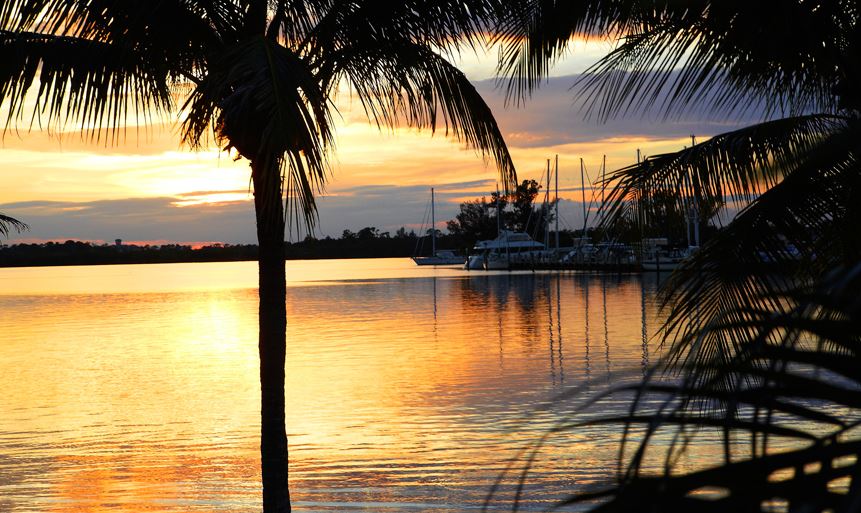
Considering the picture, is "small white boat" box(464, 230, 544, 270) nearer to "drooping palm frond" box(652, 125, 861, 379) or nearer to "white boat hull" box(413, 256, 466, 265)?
"white boat hull" box(413, 256, 466, 265)

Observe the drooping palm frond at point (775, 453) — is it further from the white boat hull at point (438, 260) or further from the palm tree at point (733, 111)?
the white boat hull at point (438, 260)

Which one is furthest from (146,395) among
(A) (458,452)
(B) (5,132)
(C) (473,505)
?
(B) (5,132)

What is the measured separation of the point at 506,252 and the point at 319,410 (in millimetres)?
91728

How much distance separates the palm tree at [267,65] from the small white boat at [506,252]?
9379 cm

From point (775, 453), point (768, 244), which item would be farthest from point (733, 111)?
point (775, 453)

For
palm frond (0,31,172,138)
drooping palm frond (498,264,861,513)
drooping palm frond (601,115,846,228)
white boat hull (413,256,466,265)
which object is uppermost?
palm frond (0,31,172,138)

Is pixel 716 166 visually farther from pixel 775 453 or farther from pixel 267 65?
pixel 775 453

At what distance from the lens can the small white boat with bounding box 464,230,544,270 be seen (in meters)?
105

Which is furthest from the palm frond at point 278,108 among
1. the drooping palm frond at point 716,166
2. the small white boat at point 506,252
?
the small white boat at point 506,252

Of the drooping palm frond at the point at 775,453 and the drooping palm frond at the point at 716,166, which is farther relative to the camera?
the drooping palm frond at the point at 716,166

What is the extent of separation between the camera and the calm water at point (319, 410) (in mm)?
10742

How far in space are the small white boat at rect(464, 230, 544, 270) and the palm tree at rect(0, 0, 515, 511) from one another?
93.8m

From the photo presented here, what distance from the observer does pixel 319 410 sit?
16.8 m

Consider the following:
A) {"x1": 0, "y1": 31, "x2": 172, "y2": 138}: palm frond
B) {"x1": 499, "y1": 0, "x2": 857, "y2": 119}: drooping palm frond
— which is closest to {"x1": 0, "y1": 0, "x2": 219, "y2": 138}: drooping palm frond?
{"x1": 0, "y1": 31, "x2": 172, "y2": 138}: palm frond
